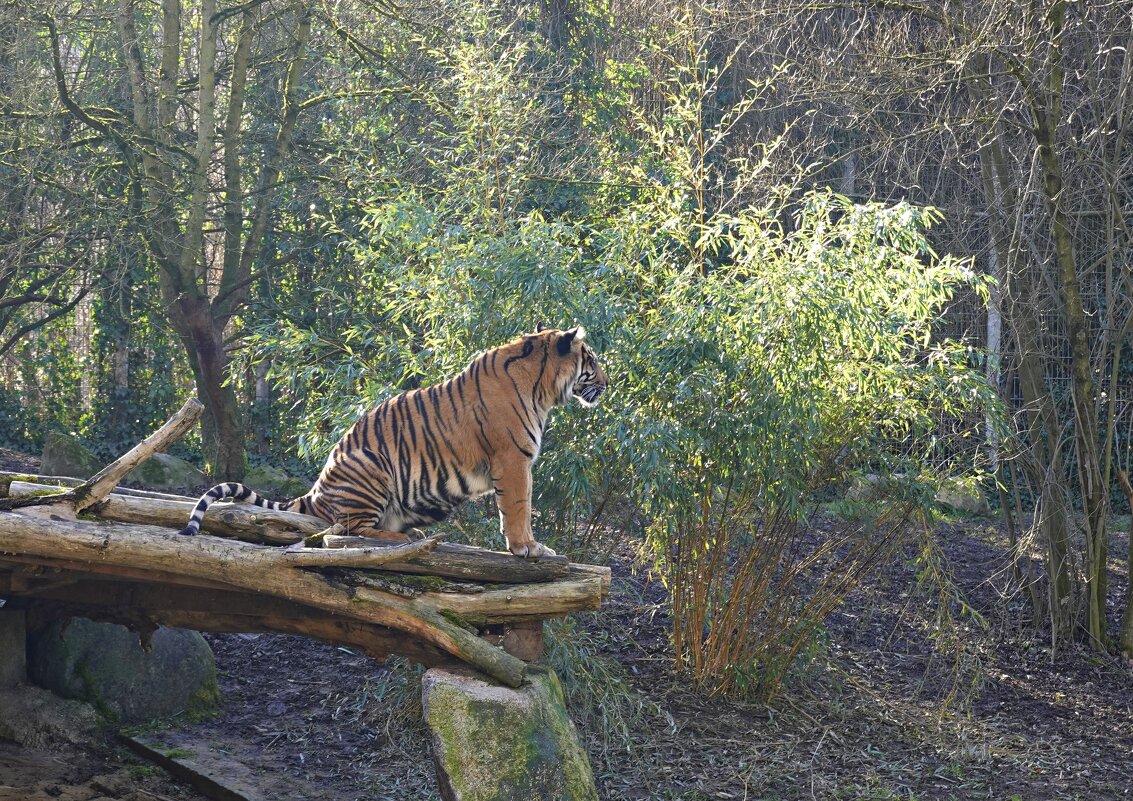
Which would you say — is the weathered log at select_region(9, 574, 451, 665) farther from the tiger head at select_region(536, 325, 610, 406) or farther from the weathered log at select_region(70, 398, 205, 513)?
the tiger head at select_region(536, 325, 610, 406)

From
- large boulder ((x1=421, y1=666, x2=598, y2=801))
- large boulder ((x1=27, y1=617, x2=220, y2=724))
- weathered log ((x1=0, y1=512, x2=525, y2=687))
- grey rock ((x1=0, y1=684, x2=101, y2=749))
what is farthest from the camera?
large boulder ((x1=27, y1=617, x2=220, y2=724))

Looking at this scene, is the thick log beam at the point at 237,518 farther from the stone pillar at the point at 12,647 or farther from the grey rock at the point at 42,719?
the grey rock at the point at 42,719

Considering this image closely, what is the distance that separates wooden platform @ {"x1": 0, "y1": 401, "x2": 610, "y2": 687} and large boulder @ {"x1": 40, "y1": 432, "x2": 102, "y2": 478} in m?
5.74

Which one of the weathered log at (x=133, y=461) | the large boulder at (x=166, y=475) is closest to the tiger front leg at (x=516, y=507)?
the weathered log at (x=133, y=461)

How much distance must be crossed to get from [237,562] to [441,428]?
1.00 meters

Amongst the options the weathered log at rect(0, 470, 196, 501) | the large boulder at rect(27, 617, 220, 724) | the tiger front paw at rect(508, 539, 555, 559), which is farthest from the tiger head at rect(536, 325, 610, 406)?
the large boulder at rect(27, 617, 220, 724)

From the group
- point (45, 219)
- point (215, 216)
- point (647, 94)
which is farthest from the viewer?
point (647, 94)

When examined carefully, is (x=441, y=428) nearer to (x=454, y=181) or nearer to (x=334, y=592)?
(x=334, y=592)

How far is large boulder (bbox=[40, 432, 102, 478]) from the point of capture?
10312 mm

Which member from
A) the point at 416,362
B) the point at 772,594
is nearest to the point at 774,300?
the point at 416,362

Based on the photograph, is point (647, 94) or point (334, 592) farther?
point (647, 94)

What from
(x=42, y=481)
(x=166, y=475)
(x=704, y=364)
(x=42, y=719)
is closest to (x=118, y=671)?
(x=42, y=719)

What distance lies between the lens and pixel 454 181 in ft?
24.3

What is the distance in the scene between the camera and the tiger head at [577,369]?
4949mm
